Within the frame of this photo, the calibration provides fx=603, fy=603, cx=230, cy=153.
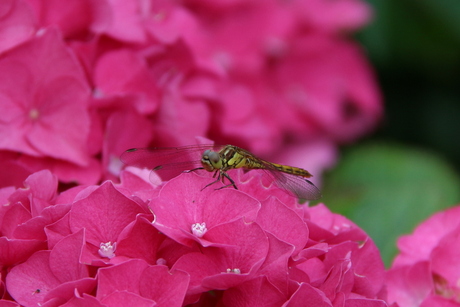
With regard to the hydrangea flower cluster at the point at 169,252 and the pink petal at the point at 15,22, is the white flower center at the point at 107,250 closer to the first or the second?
the hydrangea flower cluster at the point at 169,252

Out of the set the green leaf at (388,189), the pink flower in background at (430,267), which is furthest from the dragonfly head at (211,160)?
the green leaf at (388,189)

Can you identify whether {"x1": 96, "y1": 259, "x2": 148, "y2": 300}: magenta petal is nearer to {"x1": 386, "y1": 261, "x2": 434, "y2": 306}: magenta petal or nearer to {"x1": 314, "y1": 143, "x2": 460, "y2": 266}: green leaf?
{"x1": 386, "y1": 261, "x2": 434, "y2": 306}: magenta petal

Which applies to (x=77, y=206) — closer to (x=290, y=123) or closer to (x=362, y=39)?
(x=290, y=123)

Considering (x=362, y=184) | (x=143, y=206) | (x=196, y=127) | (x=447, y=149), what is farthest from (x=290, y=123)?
(x=143, y=206)

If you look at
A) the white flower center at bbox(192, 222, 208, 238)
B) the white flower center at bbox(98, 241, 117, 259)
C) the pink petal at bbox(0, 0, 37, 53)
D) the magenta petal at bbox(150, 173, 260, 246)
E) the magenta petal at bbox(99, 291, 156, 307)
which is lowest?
the magenta petal at bbox(99, 291, 156, 307)

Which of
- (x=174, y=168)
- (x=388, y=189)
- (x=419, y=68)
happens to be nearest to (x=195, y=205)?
(x=174, y=168)

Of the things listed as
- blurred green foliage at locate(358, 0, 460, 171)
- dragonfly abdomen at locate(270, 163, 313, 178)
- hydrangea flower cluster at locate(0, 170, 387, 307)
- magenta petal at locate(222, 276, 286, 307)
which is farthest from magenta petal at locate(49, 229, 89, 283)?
blurred green foliage at locate(358, 0, 460, 171)
